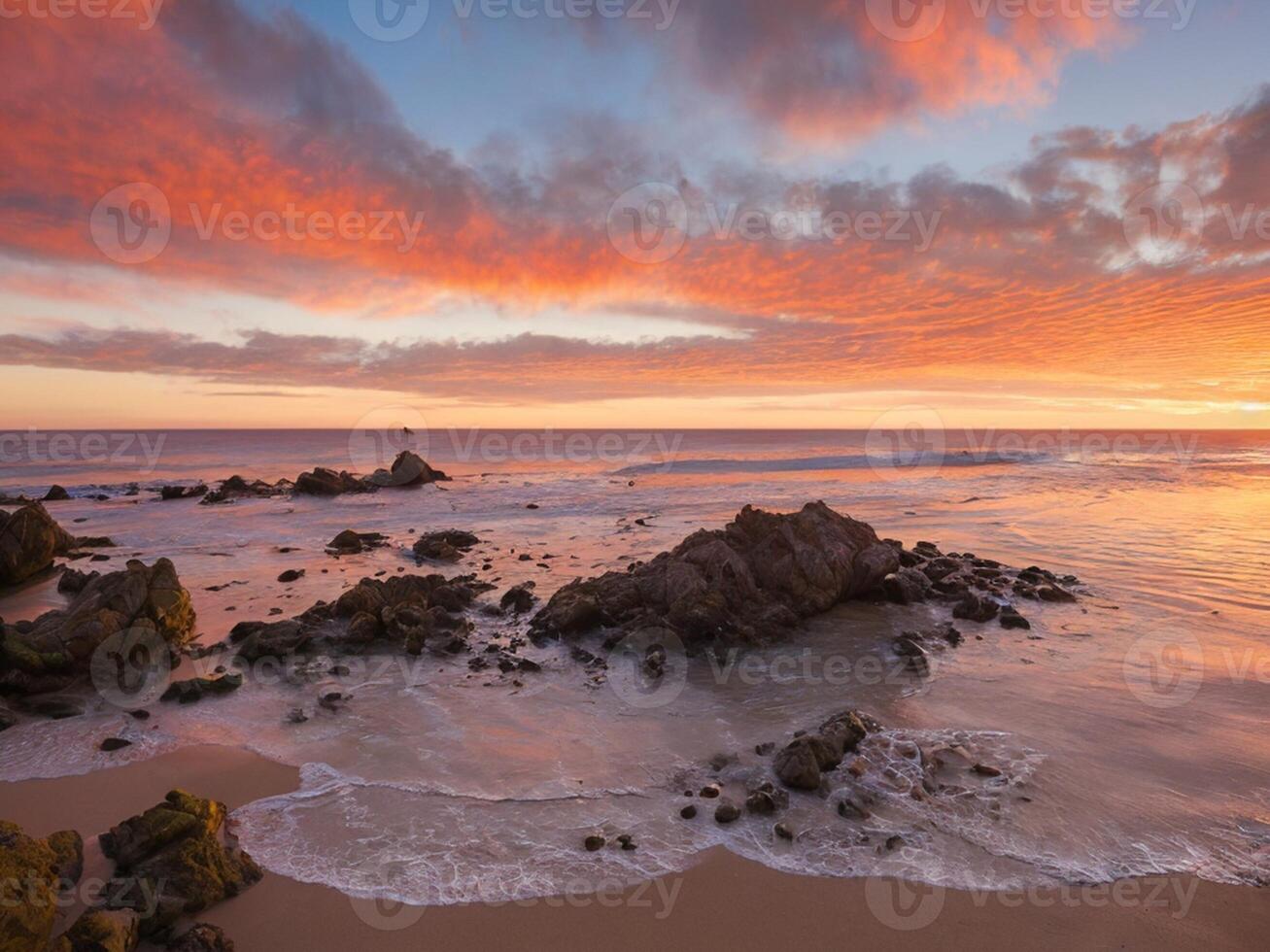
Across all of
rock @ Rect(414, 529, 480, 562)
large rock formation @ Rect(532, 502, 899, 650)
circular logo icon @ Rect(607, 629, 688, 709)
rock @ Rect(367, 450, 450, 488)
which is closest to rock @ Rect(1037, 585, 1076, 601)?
large rock formation @ Rect(532, 502, 899, 650)

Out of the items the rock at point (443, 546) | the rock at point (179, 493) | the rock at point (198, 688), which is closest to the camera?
the rock at point (198, 688)

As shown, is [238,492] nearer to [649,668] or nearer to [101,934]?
[649,668]

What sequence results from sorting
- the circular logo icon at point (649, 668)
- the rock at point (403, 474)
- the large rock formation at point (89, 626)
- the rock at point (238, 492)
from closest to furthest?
the large rock formation at point (89, 626), the circular logo icon at point (649, 668), the rock at point (238, 492), the rock at point (403, 474)

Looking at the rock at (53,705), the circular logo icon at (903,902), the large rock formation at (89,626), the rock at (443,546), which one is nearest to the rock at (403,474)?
the rock at (443,546)

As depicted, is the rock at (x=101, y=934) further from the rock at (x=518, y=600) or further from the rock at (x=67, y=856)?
the rock at (x=518, y=600)

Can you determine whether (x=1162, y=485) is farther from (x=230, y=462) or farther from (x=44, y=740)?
(x=230, y=462)

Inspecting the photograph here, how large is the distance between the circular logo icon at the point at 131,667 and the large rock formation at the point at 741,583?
557 centimetres

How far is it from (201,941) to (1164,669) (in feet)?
38.5

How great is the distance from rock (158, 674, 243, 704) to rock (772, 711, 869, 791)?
295 inches

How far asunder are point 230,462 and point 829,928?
67.5 metres

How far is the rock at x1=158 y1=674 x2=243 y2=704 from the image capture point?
8812mm

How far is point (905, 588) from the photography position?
13164 millimetres

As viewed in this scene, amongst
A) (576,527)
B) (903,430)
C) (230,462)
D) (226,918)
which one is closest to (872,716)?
(226,918)

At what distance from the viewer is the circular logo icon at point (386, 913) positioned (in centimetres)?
490
